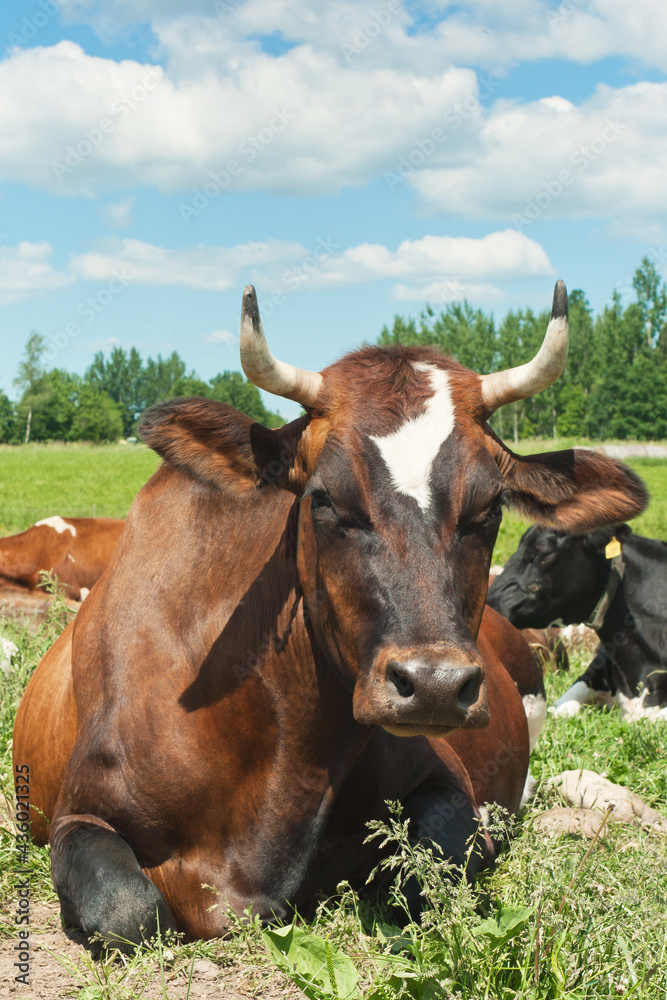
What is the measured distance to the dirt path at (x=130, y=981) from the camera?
9.55 ft

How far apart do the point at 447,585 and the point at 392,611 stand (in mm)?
189

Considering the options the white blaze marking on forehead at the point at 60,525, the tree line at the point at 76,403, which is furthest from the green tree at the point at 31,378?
the white blaze marking on forehead at the point at 60,525

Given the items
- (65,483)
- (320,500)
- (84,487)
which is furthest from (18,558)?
(65,483)

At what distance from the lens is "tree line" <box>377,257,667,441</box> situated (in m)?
74.7

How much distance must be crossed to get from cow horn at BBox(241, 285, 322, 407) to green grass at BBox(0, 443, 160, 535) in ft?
57.0

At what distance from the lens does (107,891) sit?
10.3 ft

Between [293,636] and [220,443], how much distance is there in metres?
0.76

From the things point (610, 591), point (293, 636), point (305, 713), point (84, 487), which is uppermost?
point (293, 636)

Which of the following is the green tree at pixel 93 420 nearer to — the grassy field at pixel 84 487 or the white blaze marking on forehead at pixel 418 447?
the grassy field at pixel 84 487

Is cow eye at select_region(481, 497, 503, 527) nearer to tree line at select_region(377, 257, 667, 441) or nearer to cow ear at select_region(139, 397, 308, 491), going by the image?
cow ear at select_region(139, 397, 308, 491)

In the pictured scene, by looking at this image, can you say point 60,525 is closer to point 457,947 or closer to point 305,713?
point 305,713

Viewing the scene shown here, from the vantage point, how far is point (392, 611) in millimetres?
2795

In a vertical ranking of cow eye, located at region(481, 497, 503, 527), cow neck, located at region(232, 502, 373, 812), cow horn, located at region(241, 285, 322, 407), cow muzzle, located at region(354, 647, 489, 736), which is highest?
cow horn, located at region(241, 285, 322, 407)

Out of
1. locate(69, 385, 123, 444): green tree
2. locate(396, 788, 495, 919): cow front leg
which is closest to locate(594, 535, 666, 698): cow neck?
locate(396, 788, 495, 919): cow front leg
